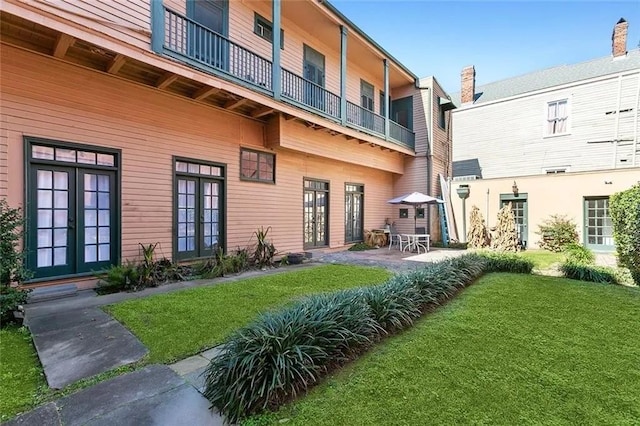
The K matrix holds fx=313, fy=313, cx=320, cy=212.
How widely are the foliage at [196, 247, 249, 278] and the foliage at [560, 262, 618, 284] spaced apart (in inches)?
282

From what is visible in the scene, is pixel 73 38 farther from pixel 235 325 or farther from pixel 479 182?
pixel 479 182

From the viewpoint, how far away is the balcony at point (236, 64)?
6.13 metres

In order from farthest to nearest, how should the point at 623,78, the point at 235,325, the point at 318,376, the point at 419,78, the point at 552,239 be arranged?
the point at 419,78 → the point at 623,78 → the point at 552,239 → the point at 235,325 → the point at 318,376

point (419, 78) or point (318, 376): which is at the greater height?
point (419, 78)

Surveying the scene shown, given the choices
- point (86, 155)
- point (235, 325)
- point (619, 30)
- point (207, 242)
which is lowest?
point (235, 325)

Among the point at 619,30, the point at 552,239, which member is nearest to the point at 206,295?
the point at 552,239

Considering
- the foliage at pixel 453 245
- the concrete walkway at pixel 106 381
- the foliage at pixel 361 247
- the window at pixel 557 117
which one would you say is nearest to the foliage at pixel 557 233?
the foliage at pixel 453 245

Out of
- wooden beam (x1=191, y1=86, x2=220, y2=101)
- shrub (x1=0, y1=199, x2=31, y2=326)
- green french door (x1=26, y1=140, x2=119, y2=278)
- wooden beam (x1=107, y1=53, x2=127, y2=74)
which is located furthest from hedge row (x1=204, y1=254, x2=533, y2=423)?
wooden beam (x1=191, y1=86, x2=220, y2=101)

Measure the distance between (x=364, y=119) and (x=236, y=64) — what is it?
5.55 metres

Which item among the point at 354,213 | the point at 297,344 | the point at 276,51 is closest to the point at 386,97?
the point at 354,213

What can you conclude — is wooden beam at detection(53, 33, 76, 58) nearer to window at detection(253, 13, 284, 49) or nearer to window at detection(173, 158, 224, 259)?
window at detection(173, 158, 224, 259)

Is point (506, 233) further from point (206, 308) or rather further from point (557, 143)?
point (206, 308)

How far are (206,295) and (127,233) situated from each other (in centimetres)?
241

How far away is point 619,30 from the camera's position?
1430cm
